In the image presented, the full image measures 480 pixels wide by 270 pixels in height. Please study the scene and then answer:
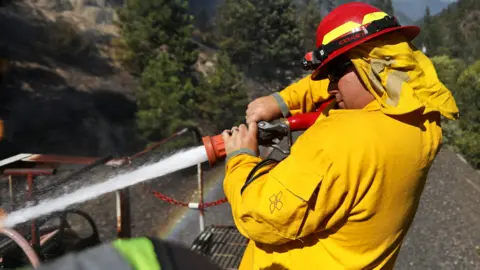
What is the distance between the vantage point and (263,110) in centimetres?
213

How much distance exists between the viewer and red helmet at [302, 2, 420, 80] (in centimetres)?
157

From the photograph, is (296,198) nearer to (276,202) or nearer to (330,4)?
(276,202)

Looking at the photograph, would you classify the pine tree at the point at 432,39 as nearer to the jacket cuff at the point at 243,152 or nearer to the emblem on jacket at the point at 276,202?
the jacket cuff at the point at 243,152

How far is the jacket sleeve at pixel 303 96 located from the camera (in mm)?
2248

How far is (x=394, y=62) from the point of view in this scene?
1536mm

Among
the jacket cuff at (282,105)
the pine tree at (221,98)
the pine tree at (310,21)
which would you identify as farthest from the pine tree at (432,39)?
the jacket cuff at (282,105)

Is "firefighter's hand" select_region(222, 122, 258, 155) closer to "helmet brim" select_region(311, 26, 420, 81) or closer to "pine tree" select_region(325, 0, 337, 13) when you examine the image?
"helmet brim" select_region(311, 26, 420, 81)

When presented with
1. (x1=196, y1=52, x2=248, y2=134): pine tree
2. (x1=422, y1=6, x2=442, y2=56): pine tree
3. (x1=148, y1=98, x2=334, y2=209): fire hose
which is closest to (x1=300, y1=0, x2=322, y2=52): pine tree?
(x1=422, y1=6, x2=442, y2=56): pine tree

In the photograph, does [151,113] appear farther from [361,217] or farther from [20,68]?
[361,217]

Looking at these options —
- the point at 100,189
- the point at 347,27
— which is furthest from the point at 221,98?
the point at 347,27

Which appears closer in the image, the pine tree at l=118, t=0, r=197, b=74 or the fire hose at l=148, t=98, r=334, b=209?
the fire hose at l=148, t=98, r=334, b=209

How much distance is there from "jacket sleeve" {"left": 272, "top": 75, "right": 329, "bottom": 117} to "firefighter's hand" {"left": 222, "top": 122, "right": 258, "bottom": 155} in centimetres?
46

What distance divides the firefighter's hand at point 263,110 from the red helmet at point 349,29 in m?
0.42

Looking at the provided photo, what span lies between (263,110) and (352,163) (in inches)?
29.6
